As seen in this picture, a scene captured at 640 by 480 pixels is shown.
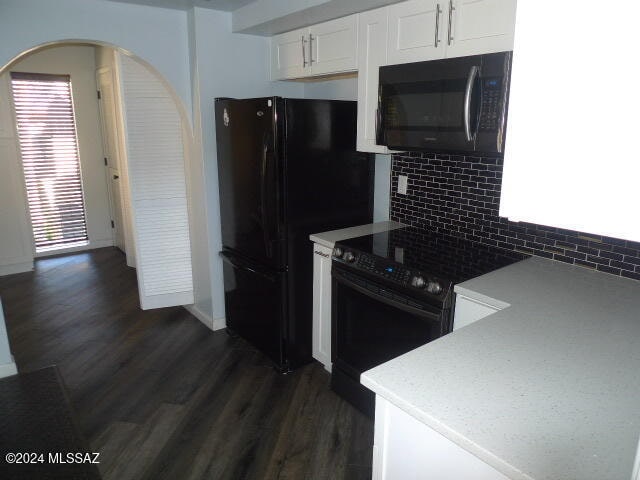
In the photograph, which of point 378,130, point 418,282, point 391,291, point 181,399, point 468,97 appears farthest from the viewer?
point 181,399

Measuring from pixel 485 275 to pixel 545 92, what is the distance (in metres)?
1.35

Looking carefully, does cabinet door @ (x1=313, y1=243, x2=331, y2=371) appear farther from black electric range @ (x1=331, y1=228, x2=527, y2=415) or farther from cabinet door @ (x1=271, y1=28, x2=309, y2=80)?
cabinet door @ (x1=271, y1=28, x2=309, y2=80)

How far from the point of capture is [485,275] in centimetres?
202

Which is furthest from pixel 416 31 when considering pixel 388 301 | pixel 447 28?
pixel 388 301

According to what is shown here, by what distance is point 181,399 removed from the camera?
8.82 ft

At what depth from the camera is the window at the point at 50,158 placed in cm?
520

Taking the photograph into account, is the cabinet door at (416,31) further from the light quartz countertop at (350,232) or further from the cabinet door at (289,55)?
the light quartz countertop at (350,232)

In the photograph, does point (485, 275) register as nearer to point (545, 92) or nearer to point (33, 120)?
point (545, 92)

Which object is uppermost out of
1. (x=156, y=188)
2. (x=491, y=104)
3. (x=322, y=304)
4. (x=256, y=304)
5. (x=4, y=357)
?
(x=491, y=104)

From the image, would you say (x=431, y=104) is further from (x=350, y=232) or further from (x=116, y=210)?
(x=116, y=210)

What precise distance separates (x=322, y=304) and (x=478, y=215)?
105cm

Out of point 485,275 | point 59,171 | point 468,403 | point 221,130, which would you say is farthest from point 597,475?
point 59,171

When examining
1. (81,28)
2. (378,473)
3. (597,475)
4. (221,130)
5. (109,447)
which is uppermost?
(81,28)

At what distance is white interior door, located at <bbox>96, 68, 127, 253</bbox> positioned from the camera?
5.09 metres
